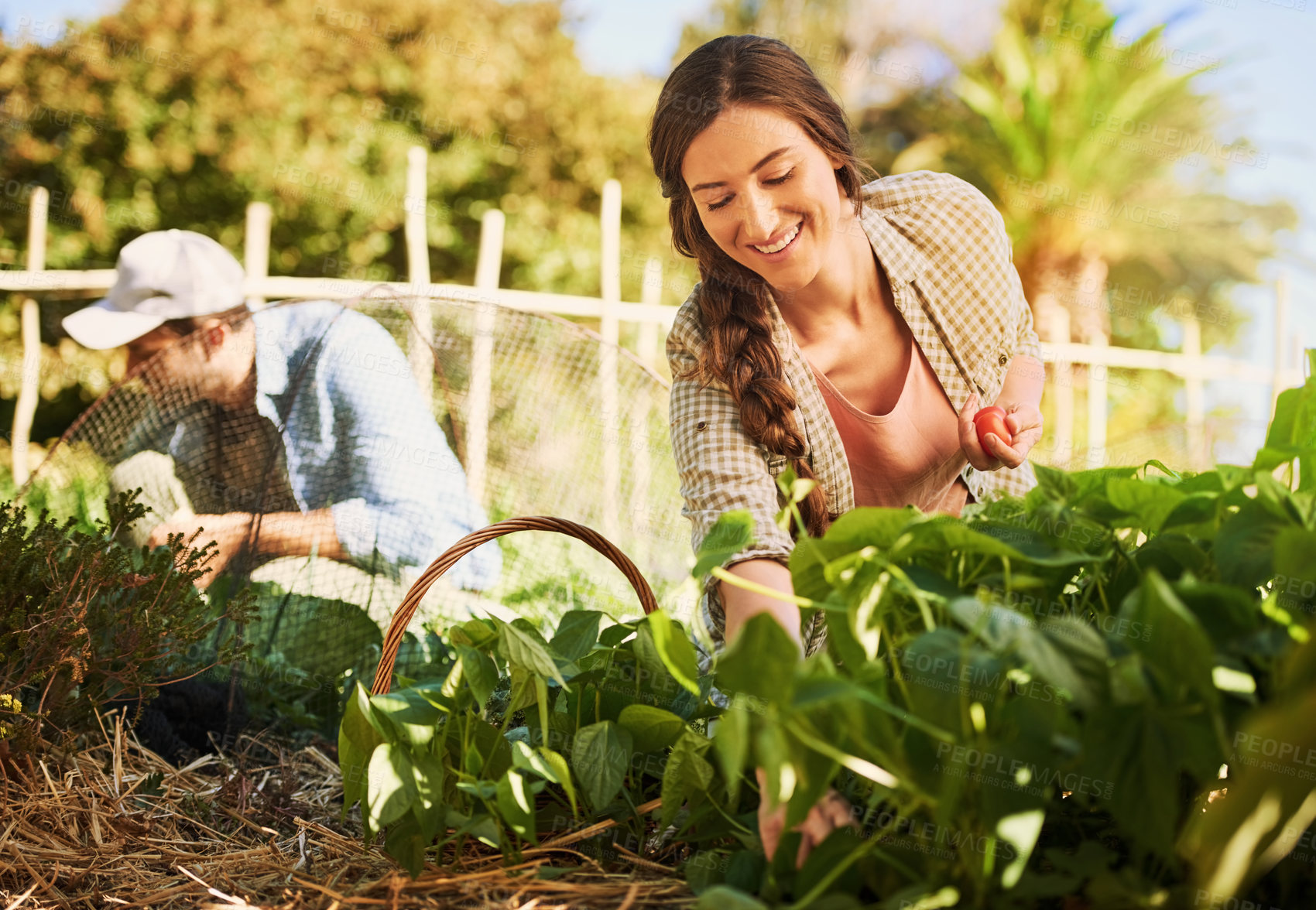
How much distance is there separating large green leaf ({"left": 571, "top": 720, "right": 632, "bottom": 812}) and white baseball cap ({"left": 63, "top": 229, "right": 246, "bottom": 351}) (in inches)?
87.0

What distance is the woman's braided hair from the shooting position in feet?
3.68

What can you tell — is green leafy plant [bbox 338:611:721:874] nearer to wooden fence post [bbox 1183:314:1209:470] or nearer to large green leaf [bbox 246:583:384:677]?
large green leaf [bbox 246:583:384:677]

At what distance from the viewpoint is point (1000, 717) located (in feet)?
1.81

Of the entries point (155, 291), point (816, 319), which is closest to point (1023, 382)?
point (816, 319)

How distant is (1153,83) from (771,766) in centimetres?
856

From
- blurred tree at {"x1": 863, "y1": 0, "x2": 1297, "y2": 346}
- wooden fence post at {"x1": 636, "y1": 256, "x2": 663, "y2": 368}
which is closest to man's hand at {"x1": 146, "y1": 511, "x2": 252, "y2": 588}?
wooden fence post at {"x1": 636, "y1": 256, "x2": 663, "y2": 368}

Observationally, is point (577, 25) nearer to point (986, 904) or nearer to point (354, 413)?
point (354, 413)

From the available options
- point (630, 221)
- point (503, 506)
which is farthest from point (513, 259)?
point (503, 506)

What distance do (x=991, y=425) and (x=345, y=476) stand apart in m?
1.50

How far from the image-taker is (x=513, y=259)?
253 inches

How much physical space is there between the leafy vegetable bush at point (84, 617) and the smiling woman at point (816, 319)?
26.6 inches

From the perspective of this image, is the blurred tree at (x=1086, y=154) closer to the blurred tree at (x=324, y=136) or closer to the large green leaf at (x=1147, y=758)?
the blurred tree at (x=324, y=136)

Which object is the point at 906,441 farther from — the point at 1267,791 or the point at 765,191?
the point at 1267,791

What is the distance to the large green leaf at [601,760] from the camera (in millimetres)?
766
